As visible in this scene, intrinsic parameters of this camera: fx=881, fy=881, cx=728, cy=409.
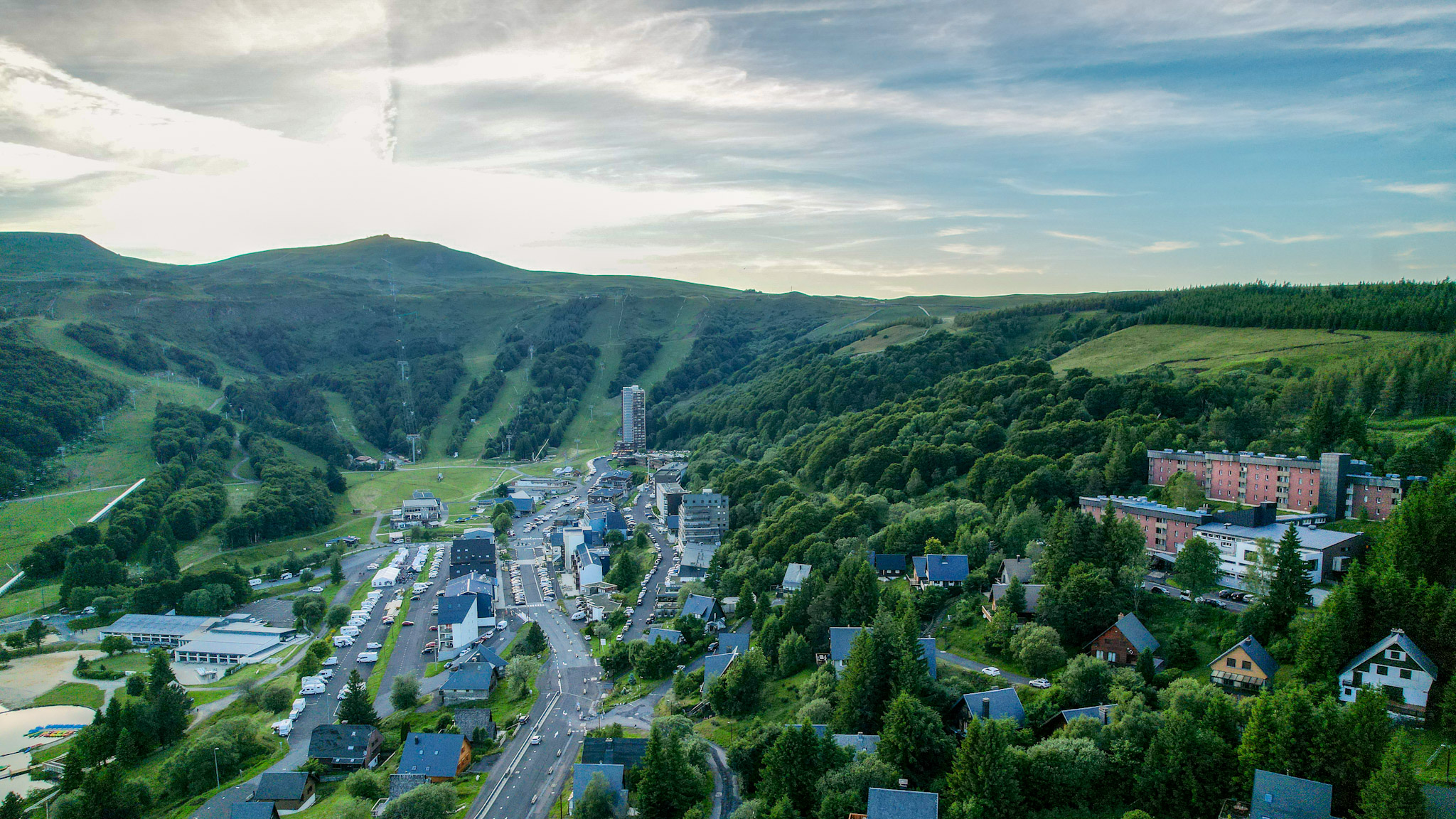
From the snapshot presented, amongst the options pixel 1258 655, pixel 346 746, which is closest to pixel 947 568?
pixel 1258 655

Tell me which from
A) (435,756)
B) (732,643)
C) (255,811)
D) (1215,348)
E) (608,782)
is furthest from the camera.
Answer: (1215,348)

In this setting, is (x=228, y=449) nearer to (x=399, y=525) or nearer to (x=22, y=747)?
(x=399, y=525)

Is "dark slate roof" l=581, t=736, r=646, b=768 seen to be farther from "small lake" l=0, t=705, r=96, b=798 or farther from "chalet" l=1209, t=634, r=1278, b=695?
"small lake" l=0, t=705, r=96, b=798

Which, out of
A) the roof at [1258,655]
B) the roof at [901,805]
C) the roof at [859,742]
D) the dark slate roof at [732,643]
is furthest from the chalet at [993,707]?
the dark slate roof at [732,643]

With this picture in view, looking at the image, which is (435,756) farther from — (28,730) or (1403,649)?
(1403,649)

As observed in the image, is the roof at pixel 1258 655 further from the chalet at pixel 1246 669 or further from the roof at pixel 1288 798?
the roof at pixel 1288 798

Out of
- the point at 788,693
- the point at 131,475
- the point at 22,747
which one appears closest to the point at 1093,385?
the point at 788,693
